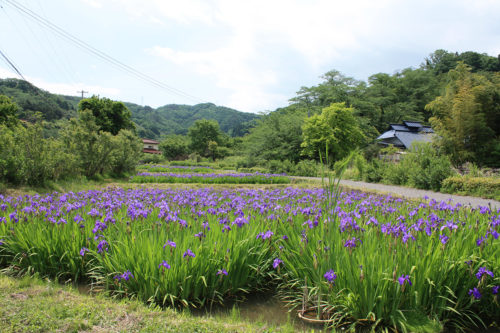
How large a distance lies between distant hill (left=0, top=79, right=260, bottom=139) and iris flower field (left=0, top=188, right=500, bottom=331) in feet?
140

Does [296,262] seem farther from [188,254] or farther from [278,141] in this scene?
[278,141]

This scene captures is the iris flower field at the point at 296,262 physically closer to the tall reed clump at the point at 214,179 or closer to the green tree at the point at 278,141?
the tall reed clump at the point at 214,179

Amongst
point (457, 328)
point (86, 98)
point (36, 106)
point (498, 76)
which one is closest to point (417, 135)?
point (498, 76)

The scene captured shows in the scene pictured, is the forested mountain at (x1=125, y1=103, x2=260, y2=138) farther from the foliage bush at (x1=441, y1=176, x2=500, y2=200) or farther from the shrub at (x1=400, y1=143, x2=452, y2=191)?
the foliage bush at (x1=441, y1=176, x2=500, y2=200)

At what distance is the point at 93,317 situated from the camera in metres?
2.06

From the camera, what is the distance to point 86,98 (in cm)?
3631

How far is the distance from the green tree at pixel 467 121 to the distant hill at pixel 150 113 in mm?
31110

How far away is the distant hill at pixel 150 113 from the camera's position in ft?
169

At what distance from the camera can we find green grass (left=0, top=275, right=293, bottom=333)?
6.33ft

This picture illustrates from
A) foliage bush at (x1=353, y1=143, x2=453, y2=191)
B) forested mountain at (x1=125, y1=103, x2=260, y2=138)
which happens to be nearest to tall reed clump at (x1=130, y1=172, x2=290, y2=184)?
foliage bush at (x1=353, y1=143, x2=453, y2=191)

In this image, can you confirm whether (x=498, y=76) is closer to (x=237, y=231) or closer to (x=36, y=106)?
(x=237, y=231)

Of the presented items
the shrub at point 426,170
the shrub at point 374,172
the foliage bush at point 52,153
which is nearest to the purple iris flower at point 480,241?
the foliage bush at point 52,153

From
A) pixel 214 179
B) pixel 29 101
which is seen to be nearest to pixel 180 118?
pixel 29 101

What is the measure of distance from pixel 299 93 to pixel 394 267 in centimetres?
4106
